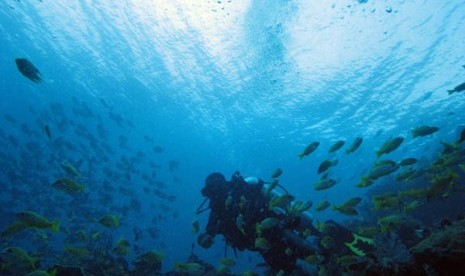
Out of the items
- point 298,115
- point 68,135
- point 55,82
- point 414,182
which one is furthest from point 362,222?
point 68,135

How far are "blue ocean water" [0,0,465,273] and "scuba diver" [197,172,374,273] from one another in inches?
159

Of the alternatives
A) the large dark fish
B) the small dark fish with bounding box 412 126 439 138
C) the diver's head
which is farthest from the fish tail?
the small dark fish with bounding box 412 126 439 138

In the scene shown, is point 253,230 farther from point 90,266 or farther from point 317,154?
point 317,154

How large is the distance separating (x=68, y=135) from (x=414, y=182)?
47141 millimetres

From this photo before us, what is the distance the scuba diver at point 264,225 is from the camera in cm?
635

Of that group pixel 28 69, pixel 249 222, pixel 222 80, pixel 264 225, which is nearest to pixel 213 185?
pixel 249 222

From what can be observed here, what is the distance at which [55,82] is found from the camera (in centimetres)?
3544

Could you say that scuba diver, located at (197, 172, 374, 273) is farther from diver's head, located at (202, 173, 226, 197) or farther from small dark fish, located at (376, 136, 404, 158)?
small dark fish, located at (376, 136, 404, 158)

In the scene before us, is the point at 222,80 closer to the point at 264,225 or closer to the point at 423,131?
the point at 423,131

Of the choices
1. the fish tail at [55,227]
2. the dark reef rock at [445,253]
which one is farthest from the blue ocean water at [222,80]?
the dark reef rock at [445,253]

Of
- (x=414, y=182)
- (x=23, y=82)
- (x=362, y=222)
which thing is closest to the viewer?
(x=362, y=222)

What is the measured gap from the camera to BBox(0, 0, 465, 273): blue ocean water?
18203 mm

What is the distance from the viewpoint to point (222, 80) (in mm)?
26578

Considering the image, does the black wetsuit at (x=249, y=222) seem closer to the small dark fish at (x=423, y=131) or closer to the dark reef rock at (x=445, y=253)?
the dark reef rock at (x=445, y=253)
